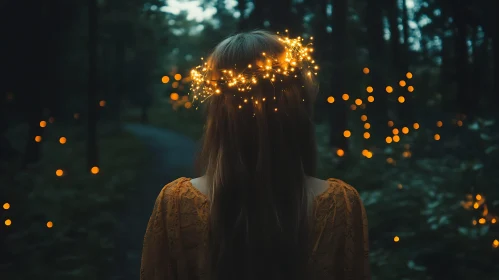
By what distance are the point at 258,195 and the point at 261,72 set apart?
47cm

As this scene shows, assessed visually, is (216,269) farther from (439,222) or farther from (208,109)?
(439,222)

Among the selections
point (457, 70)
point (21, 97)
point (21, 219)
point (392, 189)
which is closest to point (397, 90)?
point (457, 70)

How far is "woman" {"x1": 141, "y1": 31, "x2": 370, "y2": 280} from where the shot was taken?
2.07m

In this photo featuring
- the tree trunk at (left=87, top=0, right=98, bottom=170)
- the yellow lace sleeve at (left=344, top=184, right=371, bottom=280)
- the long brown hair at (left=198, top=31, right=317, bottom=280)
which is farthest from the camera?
the tree trunk at (left=87, top=0, right=98, bottom=170)

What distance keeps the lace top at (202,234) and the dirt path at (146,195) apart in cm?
476

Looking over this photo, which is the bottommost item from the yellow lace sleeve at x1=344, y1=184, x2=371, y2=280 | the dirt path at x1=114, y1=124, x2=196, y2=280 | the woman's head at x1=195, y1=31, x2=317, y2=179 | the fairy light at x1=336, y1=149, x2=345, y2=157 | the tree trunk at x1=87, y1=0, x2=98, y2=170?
the dirt path at x1=114, y1=124, x2=196, y2=280

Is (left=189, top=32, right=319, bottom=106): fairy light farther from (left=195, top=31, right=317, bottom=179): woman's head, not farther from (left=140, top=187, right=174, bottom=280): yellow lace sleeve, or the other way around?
(left=140, top=187, right=174, bottom=280): yellow lace sleeve

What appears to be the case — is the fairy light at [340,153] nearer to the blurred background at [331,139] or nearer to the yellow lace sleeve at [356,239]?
the blurred background at [331,139]

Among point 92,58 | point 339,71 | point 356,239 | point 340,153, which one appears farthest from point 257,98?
point 92,58

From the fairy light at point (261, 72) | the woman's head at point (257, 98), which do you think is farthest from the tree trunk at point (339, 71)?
the woman's head at point (257, 98)

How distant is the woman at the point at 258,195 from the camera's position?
2066 millimetres

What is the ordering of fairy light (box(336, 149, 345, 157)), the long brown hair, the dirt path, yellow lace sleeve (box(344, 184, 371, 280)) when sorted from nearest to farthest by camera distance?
the long brown hair
yellow lace sleeve (box(344, 184, 371, 280))
the dirt path
fairy light (box(336, 149, 345, 157))

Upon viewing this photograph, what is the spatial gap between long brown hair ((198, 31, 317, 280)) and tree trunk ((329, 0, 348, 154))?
11258 millimetres

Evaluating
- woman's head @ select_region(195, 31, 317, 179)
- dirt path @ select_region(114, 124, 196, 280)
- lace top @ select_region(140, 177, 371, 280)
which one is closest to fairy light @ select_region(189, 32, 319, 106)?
woman's head @ select_region(195, 31, 317, 179)
